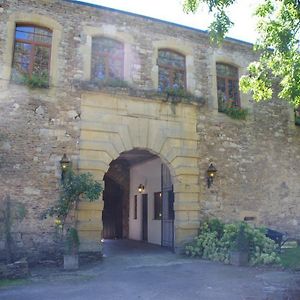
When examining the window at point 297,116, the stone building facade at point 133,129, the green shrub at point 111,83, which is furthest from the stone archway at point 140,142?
the window at point 297,116

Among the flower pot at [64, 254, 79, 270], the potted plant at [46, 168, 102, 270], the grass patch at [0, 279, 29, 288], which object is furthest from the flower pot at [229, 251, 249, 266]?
the grass patch at [0, 279, 29, 288]

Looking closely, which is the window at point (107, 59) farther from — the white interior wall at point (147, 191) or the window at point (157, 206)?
the window at point (157, 206)

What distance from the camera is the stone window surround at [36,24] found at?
30.5ft

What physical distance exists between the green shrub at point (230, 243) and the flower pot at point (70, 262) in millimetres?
3332

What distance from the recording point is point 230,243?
9.41 m

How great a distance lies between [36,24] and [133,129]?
149 inches

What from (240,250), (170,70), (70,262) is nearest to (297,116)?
(170,70)

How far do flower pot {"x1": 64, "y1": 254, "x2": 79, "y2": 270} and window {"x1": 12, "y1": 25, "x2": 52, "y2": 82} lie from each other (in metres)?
4.49

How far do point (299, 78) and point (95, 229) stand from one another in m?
5.92

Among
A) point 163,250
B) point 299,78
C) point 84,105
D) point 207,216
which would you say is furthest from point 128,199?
point 299,78

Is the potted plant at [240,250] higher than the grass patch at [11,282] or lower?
higher

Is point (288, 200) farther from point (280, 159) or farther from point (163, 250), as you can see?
point (163, 250)

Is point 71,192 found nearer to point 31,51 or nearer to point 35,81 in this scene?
point 35,81

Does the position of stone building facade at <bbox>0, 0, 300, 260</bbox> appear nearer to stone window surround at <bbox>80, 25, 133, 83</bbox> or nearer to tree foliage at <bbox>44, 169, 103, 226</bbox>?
stone window surround at <bbox>80, 25, 133, 83</bbox>
